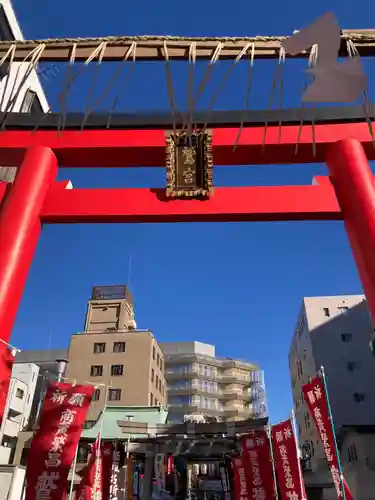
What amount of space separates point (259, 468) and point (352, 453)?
1190cm

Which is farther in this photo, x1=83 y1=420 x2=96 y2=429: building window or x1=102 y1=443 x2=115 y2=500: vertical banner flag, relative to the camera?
x1=83 y1=420 x2=96 y2=429: building window

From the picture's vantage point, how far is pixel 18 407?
93.5 feet

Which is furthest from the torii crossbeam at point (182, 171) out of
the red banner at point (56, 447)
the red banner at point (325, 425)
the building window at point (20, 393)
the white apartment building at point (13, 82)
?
the building window at point (20, 393)

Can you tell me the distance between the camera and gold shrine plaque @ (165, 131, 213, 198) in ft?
21.1

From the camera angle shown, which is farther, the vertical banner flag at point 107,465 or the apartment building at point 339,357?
the apartment building at point 339,357

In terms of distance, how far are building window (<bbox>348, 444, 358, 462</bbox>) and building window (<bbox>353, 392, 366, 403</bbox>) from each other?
7454 mm

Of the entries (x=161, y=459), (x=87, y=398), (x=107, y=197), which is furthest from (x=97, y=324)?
(x=107, y=197)

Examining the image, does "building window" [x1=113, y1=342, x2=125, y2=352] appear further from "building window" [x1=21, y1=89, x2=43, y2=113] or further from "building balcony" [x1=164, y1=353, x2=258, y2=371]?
"building window" [x1=21, y1=89, x2=43, y2=113]

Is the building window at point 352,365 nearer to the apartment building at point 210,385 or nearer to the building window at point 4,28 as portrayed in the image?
the apartment building at point 210,385

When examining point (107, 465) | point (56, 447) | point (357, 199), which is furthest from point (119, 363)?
point (357, 199)

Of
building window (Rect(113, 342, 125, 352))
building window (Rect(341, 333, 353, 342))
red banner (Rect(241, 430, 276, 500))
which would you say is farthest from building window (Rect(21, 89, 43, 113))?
building window (Rect(341, 333, 353, 342))

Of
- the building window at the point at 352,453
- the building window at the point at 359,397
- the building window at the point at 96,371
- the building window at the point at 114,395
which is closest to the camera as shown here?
the building window at the point at 352,453

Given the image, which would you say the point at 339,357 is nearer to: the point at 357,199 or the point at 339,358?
the point at 339,358

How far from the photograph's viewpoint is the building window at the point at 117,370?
113 feet
